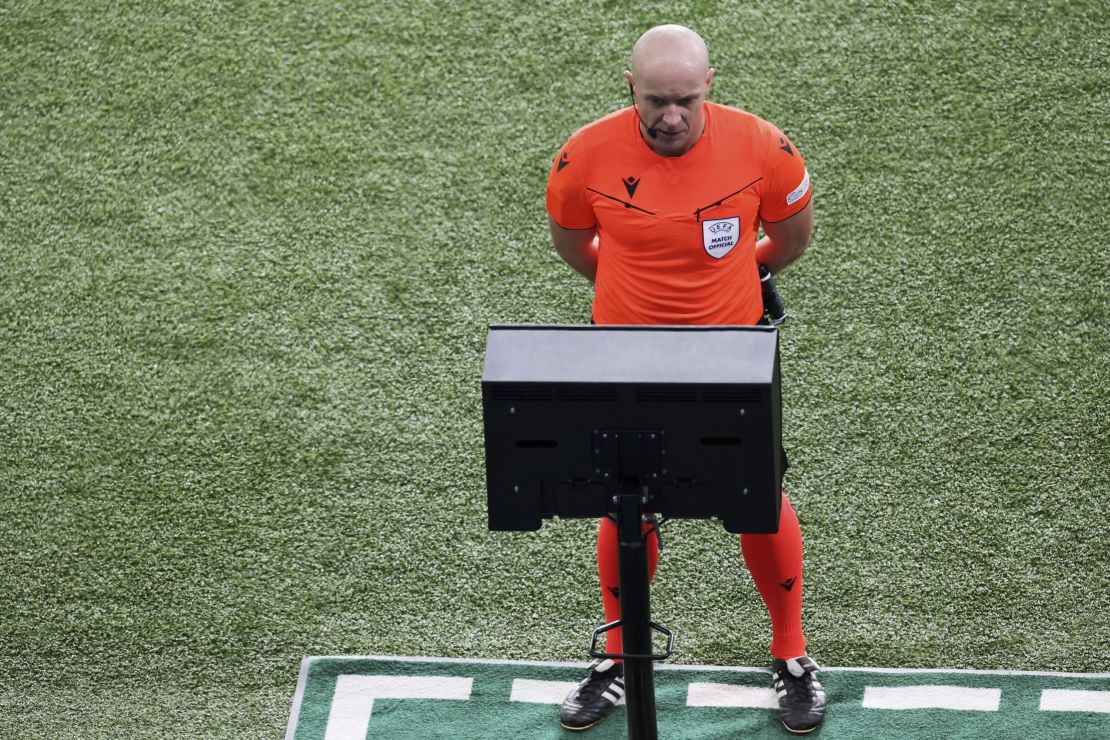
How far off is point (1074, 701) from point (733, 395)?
4.98 feet

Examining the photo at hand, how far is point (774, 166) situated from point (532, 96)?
203cm

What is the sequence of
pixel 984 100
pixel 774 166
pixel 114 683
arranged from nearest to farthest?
pixel 774 166 < pixel 114 683 < pixel 984 100

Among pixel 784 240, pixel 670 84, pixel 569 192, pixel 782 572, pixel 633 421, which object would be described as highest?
pixel 670 84

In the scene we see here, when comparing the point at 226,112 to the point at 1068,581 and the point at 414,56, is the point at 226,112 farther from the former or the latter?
the point at 1068,581

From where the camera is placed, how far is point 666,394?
7.29 feet

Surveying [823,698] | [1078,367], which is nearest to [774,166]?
[823,698]

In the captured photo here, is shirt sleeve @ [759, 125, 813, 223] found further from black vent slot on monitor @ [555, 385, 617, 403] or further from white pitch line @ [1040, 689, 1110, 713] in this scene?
white pitch line @ [1040, 689, 1110, 713]

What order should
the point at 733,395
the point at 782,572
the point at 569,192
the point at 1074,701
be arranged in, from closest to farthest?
1. the point at 733,395
2. the point at 569,192
3. the point at 782,572
4. the point at 1074,701

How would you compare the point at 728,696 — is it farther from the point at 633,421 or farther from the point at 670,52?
the point at 670,52

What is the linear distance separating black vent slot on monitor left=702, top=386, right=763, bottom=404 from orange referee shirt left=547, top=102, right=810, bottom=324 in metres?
0.66

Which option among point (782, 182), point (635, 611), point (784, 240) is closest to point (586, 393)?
point (635, 611)

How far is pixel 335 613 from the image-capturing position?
11.7 feet

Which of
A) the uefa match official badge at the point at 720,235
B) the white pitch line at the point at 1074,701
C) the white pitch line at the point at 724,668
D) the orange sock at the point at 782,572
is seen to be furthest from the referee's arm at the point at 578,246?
the white pitch line at the point at 1074,701

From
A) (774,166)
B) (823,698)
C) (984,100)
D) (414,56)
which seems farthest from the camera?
(414,56)
